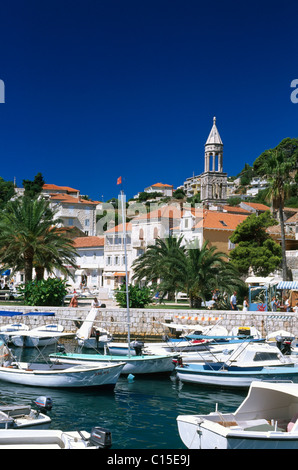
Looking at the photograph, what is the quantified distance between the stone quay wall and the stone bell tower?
82559 mm

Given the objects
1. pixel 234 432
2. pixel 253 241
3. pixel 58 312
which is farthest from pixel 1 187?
pixel 234 432

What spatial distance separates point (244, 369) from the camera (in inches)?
798

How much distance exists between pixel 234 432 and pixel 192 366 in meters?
10.7

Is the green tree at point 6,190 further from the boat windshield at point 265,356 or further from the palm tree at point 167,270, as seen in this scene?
the boat windshield at point 265,356

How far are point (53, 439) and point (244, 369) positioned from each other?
1151cm

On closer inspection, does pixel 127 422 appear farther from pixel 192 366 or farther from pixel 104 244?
pixel 104 244

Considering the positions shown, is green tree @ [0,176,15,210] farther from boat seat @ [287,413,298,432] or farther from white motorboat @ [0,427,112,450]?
boat seat @ [287,413,298,432]

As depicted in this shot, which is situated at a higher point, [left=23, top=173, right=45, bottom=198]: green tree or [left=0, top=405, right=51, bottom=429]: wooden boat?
[left=23, top=173, right=45, bottom=198]: green tree

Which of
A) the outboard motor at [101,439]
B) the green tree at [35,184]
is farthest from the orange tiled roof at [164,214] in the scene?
the green tree at [35,184]

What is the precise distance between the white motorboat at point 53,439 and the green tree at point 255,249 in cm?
4017

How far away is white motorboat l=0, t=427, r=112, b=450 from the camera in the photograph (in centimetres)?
998

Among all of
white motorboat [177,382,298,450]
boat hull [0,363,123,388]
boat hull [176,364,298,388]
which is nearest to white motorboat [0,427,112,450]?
white motorboat [177,382,298,450]

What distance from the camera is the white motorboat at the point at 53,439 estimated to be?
393 inches

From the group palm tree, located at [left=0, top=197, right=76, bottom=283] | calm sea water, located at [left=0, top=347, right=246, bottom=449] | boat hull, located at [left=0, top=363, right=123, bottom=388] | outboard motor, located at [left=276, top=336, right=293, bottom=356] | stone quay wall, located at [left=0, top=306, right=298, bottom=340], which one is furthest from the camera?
palm tree, located at [left=0, top=197, right=76, bottom=283]
